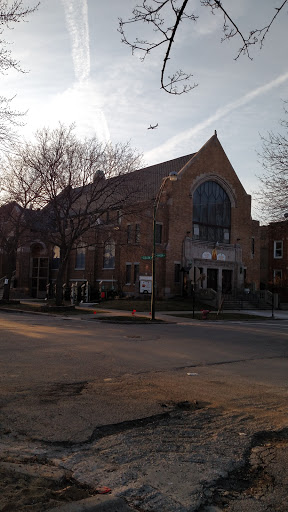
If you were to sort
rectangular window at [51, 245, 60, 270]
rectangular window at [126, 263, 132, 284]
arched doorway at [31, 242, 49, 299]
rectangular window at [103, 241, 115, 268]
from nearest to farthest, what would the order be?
rectangular window at [126, 263, 132, 284], rectangular window at [103, 241, 115, 268], arched doorway at [31, 242, 49, 299], rectangular window at [51, 245, 60, 270]

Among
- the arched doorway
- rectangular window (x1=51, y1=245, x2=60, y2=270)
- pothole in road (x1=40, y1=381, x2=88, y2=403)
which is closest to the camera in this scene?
pothole in road (x1=40, y1=381, x2=88, y2=403)

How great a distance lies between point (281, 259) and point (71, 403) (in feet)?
151

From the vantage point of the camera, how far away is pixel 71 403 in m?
6.08

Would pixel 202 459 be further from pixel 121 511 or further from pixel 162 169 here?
pixel 162 169

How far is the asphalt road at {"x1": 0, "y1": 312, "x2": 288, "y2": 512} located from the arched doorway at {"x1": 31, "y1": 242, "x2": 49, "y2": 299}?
3864 centimetres

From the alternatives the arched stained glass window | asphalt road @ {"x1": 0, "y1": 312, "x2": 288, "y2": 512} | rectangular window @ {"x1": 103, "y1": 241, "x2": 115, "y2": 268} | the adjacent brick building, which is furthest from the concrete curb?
the adjacent brick building

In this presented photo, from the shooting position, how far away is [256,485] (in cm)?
358

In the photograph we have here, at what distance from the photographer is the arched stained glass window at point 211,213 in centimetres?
4181

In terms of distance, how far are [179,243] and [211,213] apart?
604cm

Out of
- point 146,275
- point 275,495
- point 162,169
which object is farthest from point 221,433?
point 162,169

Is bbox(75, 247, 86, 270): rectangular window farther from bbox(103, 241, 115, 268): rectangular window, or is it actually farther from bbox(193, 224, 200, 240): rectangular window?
bbox(193, 224, 200, 240): rectangular window

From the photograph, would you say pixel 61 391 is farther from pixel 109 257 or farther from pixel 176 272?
pixel 109 257

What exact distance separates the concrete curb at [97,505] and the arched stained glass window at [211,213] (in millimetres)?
38073

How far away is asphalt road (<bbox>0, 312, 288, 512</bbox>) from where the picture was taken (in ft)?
11.5
